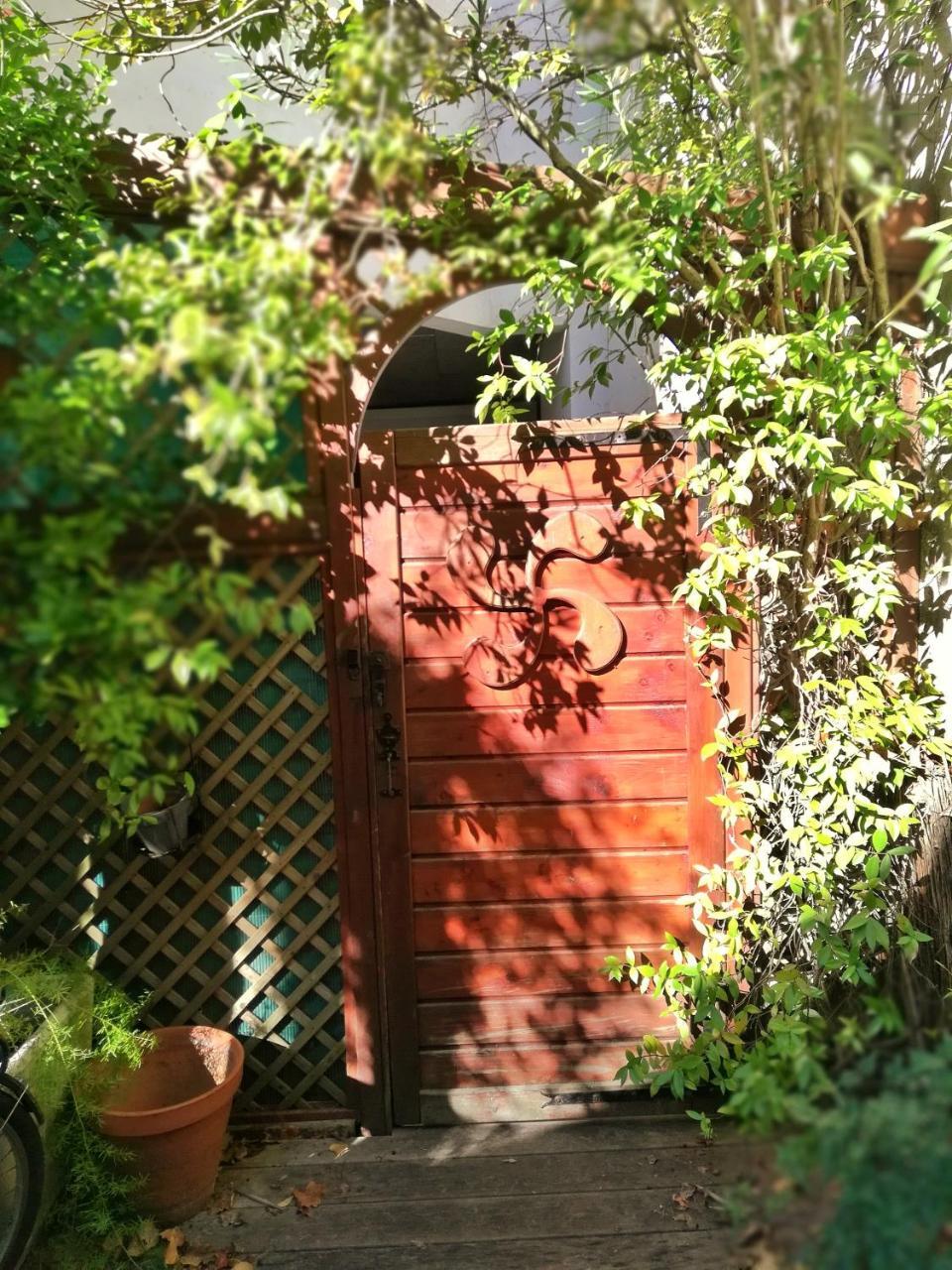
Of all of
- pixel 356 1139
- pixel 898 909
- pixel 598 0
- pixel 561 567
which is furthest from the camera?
pixel 356 1139

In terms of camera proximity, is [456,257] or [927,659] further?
[927,659]

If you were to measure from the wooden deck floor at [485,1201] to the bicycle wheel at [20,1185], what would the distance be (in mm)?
439

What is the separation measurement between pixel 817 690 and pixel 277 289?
1988mm

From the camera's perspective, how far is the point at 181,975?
9.57 ft

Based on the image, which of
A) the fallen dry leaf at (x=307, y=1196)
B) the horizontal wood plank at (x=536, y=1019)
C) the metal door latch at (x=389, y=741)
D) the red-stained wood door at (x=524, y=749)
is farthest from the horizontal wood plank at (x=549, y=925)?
the fallen dry leaf at (x=307, y=1196)

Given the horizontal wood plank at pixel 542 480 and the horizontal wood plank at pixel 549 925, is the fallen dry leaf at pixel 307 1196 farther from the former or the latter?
the horizontal wood plank at pixel 542 480

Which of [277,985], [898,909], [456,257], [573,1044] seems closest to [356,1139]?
[277,985]

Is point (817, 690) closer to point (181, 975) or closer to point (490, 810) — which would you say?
point (490, 810)

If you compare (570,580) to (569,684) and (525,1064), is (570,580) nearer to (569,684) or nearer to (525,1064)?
(569,684)

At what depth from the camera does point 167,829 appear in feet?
8.89

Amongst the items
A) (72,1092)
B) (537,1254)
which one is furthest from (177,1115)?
(537,1254)

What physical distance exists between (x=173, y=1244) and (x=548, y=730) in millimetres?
1577

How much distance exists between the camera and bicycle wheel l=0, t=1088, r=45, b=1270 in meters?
2.24

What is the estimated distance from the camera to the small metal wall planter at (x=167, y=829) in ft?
8.84
